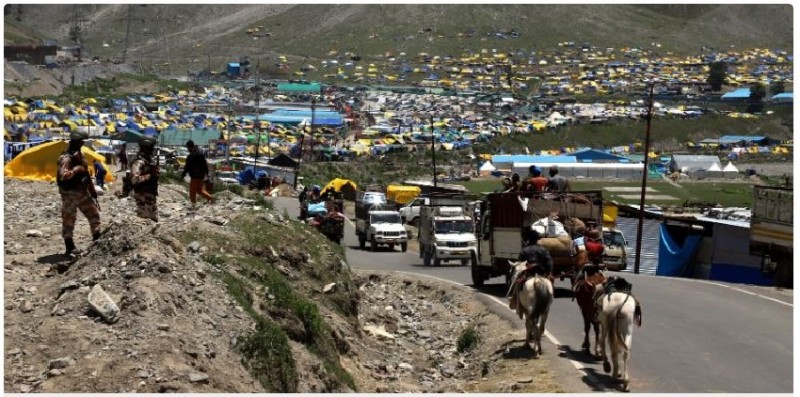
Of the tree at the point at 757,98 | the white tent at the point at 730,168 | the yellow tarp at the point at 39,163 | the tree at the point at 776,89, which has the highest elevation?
the tree at the point at 776,89

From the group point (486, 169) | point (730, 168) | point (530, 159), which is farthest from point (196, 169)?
point (730, 168)

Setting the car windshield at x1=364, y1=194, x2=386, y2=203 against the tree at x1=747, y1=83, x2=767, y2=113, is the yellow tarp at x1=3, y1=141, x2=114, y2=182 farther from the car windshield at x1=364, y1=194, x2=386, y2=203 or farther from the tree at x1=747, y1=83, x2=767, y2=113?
the tree at x1=747, y1=83, x2=767, y2=113

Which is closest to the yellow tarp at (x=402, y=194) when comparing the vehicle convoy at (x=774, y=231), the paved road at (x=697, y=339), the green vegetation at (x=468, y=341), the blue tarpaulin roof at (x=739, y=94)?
the vehicle convoy at (x=774, y=231)

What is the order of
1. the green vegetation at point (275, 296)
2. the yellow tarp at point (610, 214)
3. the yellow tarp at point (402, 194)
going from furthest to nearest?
the yellow tarp at point (402, 194) < the yellow tarp at point (610, 214) < the green vegetation at point (275, 296)

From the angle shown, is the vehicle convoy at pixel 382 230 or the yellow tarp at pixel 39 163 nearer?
the yellow tarp at pixel 39 163

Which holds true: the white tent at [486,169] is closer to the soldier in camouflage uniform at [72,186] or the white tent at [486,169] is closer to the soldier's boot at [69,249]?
the soldier in camouflage uniform at [72,186]

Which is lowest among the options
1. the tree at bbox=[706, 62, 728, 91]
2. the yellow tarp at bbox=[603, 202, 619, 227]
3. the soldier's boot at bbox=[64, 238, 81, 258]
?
the yellow tarp at bbox=[603, 202, 619, 227]

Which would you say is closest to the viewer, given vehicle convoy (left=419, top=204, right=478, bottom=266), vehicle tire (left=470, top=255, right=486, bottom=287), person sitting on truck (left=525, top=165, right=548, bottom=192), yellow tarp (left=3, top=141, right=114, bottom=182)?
person sitting on truck (left=525, top=165, right=548, bottom=192)

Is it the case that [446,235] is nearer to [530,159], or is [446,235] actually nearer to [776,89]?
[530,159]

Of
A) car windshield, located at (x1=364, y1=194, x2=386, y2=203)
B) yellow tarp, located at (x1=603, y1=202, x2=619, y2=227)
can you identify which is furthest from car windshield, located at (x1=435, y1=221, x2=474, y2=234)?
car windshield, located at (x1=364, y1=194, x2=386, y2=203)
